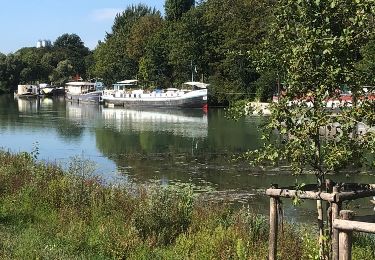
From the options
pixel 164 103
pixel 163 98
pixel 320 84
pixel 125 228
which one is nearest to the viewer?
pixel 320 84

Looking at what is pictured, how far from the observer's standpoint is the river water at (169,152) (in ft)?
62.0

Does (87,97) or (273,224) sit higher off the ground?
(87,97)

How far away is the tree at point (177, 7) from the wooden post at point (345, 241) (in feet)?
278

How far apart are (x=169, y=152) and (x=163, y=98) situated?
135ft

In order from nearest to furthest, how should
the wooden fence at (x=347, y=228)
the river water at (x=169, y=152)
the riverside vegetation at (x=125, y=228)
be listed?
the wooden fence at (x=347, y=228)
the riverside vegetation at (x=125, y=228)
the river water at (x=169, y=152)

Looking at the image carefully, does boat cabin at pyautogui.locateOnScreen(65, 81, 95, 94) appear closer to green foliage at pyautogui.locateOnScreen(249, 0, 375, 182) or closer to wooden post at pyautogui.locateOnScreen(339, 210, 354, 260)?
green foliage at pyautogui.locateOnScreen(249, 0, 375, 182)

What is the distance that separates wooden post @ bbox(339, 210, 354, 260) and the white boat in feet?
201

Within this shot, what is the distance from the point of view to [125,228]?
9555 mm

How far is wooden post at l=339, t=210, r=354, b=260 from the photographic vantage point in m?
5.16

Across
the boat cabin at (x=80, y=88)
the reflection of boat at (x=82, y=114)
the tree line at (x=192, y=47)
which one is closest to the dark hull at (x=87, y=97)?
the reflection of boat at (x=82, y=114)

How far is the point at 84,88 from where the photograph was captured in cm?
10300

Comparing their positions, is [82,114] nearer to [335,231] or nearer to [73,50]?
[335,231]

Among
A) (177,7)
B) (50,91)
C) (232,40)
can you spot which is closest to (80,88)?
(50,91)

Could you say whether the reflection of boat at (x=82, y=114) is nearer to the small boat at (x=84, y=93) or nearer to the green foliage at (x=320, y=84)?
the small boat at (x=84, y=93)
